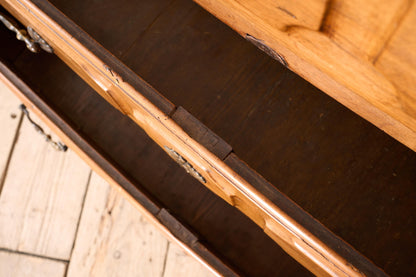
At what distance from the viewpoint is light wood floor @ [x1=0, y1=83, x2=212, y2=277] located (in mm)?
1148

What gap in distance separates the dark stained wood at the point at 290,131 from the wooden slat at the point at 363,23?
1.30 feet

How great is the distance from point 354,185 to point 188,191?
360 mm

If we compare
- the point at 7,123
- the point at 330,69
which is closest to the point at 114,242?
the point at 7,123

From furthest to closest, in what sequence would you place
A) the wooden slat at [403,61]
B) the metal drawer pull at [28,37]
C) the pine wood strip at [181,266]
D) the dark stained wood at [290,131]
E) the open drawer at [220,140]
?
the pine wood strip at [181,266], the metal drawer pull at [28,37], the dark stained wood at [290,131], the open drawer at [220,140], the wooden slat at [403,61]

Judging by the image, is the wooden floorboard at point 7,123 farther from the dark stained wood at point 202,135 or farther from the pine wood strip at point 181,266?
the dark stained wood at point 202,135

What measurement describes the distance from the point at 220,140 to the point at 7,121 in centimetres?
101

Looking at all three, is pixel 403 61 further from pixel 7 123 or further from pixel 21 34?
pixel 7 123

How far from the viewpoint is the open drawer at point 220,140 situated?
54 centimetres

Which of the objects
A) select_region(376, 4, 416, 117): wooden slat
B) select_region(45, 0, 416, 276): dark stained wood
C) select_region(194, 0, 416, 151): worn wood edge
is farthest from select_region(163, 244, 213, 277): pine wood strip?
select_region(376, 4, 416, 117): wooden slat

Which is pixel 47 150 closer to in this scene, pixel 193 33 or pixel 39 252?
pixel 39 252

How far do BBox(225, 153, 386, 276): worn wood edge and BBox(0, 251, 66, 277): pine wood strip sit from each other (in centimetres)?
89

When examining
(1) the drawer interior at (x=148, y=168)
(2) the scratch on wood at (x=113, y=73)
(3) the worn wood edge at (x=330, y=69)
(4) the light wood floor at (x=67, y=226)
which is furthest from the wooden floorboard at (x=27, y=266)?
(3) the worn wood edge at (x=330, y=69)

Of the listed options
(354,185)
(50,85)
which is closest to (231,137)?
(354,185)

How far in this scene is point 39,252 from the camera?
1181 millimetres
